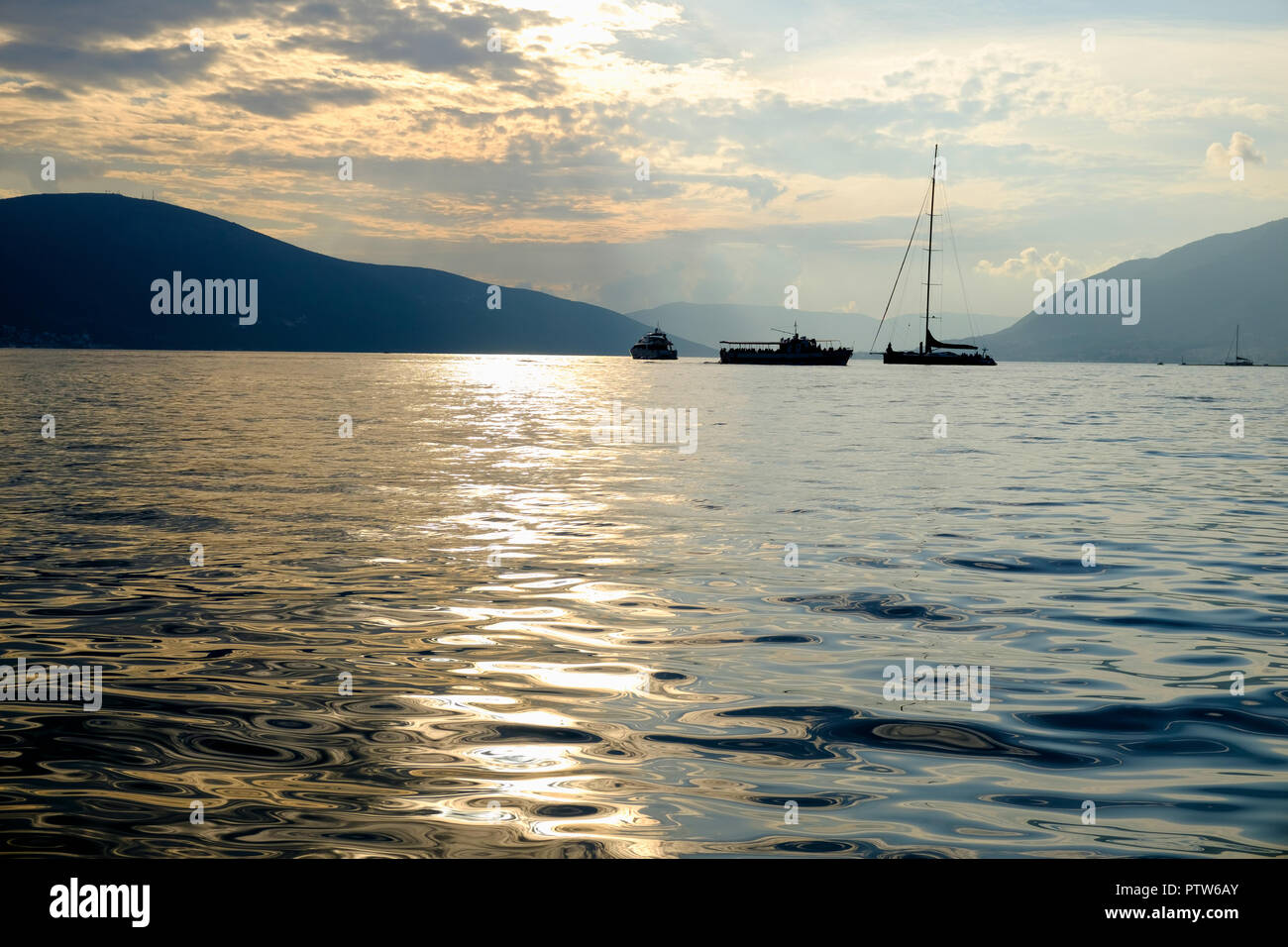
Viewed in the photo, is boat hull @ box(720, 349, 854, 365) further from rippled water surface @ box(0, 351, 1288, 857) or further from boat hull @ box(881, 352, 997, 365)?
rippled water surface @ box(0, 351, 1288, 857)

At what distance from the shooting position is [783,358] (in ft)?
584

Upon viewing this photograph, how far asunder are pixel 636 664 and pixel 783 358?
6801 inches

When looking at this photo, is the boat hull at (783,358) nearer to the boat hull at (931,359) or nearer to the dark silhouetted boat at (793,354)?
the dark silhouetted boat at (793,354)

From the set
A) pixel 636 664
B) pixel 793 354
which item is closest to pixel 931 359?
pixel 793 354

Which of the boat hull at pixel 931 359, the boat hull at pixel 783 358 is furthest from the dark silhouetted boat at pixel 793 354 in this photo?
the boat hull at pixel 931 359

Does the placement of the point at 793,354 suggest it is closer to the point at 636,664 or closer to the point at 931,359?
the point at 931,359

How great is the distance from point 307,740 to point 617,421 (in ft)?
131

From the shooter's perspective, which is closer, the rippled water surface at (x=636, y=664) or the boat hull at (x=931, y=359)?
the rippled water surface at (x=636, y=664)

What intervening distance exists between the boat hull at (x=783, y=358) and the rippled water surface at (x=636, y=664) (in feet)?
522

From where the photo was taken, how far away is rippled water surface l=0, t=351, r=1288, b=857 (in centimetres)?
532

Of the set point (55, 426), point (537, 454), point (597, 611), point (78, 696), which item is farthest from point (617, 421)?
point (78, 696)

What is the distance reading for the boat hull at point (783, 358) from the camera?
178 metres

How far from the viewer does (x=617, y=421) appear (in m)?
46.2
